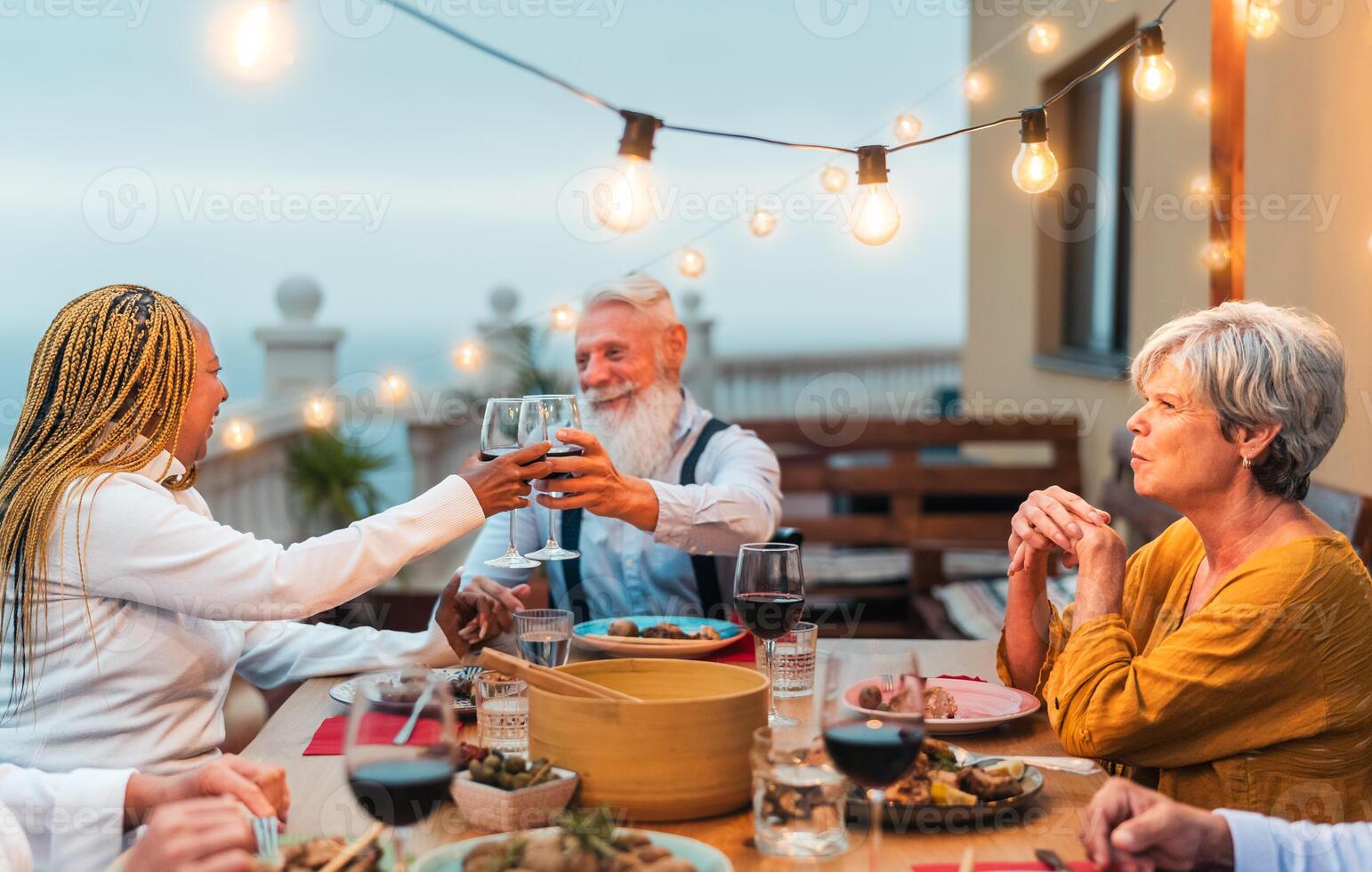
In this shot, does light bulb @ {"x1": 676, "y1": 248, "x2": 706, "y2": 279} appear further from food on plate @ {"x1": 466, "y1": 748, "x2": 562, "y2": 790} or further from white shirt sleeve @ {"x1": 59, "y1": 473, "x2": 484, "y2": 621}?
food on plate @ {"x1": 466, "y1": 748, "x2": 562, "y2": 790}

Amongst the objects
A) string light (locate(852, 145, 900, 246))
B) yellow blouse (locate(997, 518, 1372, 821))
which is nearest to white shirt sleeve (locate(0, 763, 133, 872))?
yellow blouse (locate(997, 518, 1372, 821))

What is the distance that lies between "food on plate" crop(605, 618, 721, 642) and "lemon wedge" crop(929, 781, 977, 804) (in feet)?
2.59

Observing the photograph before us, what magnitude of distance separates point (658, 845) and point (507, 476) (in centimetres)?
85

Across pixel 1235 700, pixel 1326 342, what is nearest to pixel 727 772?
pixel 1235 700

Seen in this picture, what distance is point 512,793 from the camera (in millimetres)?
1247

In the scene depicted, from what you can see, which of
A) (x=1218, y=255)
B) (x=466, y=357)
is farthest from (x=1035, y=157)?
(x=466, y=357)

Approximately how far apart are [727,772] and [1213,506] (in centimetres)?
85

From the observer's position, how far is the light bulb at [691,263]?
3.71 m

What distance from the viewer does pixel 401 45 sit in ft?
44.5

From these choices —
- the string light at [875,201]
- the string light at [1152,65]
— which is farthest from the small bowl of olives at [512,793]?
the string light at [1152,65]

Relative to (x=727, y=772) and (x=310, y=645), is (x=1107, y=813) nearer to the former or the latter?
(x=727, y=772)

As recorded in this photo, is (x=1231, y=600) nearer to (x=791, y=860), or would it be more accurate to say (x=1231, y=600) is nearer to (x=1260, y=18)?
(x=791, y=860)

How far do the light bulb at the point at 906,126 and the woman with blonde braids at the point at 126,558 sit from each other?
2321 millimetres

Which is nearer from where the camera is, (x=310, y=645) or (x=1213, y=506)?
(x=1213, y=506)
